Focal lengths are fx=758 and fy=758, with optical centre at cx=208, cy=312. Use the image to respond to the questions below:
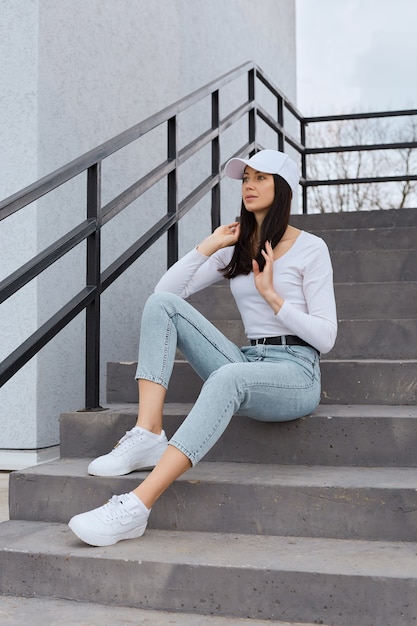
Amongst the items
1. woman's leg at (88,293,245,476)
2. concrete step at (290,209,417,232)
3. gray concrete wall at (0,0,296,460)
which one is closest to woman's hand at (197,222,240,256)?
woman's leg at (88,293,245,476)

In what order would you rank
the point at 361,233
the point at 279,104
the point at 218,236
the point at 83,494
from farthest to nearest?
the point at 279,104, the point at 361,233, the point at 218,236, the point at 83,494

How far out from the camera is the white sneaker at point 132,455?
2.19 metres

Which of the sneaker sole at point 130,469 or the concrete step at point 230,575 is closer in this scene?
the concrete step at point 230,575

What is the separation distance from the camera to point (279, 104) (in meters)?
5.52

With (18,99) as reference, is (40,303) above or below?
below

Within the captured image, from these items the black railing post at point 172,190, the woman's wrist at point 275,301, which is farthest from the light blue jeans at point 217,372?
the black railing post at point 172,190

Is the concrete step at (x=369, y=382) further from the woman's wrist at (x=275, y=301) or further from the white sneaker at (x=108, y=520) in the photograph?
the white sneaker at (x=108, y=520)

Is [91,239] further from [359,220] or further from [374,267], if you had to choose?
[359,220]

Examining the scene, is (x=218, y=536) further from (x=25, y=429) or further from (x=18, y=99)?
(x=18, y=99)

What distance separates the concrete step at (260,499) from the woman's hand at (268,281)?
51 centimetres

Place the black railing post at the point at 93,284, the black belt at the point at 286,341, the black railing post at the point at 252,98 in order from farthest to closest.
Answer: the black railing post at the point at 252,98, the black railing post at the point at 93,284, the black belt at the point at 286,341

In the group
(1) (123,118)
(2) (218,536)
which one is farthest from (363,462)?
(1) (123,118)

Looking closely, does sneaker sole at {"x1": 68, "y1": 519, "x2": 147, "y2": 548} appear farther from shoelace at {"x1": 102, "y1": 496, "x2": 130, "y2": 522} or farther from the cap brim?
the cap brim

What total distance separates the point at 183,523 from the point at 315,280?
83 centimetres
